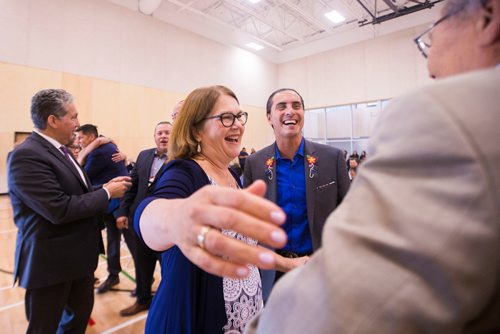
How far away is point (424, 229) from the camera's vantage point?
417 millimetres

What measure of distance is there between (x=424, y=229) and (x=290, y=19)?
14.8 meters

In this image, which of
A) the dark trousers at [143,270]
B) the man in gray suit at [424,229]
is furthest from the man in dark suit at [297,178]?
the man in gray suit at [424,229]

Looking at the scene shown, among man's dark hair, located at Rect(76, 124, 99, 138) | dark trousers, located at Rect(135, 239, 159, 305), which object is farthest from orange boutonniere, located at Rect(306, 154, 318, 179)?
man's dark hair, located at Rect(76, 124, 99, 138)

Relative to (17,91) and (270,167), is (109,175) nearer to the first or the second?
(270,167)

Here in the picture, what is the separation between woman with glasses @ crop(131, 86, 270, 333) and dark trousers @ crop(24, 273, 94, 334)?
50.7 inches

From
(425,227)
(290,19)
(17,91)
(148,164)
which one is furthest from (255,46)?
(425,227)

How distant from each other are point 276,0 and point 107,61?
275 inches

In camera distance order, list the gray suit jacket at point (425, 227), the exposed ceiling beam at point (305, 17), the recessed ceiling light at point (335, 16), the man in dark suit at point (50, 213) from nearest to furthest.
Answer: the gray suit jacket at point (425, 227) < the man in dark suit at point (50, 213) < the exposed ceiling beam at point (305, 17) < the recessed ceiling light at point (335, 16)

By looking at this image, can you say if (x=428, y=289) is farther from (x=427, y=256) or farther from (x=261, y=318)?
(x=261, y=318)

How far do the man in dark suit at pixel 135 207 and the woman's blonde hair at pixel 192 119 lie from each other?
72.2 inches

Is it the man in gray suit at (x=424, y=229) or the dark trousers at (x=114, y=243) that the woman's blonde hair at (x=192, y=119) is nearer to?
the man in gray suit at (x=424, y=229)

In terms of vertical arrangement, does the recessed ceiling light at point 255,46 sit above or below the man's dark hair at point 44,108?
above

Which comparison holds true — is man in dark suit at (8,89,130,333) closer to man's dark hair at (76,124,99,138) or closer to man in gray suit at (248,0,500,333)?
man's dark hair at (76,124,99,138)

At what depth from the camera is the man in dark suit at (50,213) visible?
6.37 ft
